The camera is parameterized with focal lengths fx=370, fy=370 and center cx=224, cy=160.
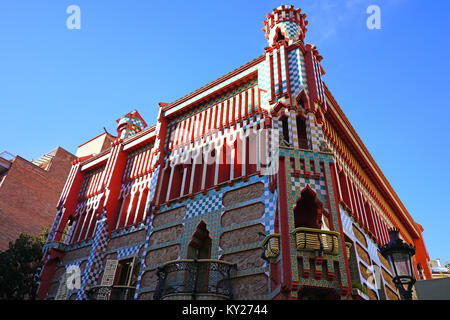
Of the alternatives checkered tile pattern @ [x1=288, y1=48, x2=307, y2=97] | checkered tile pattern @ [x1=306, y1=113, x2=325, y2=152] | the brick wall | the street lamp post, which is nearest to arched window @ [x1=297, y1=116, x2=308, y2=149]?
checkered tile pattern @ [x1=306, y1=113, x2=325, y2=152]

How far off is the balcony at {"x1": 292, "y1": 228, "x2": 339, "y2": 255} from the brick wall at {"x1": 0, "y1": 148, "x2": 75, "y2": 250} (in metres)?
21.5

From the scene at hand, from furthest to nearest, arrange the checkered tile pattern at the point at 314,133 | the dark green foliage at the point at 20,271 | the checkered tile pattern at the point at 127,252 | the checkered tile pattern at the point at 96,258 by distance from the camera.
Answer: the dark green foliage at the point at 20,271 → the checkered tile pattern at the point at 96,258 → the checkered tile pattern at the point at 127,252 → the checkered tile pattern at the point at 314,133

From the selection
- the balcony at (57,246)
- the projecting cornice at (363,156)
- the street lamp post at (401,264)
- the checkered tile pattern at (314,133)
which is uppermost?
the projecting cornice at (363,156)

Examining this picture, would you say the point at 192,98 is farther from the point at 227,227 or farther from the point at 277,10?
the point at 227,227

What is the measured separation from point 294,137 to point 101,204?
10031 millimetres

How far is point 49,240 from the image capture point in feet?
60.4

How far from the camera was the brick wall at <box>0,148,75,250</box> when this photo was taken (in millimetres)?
24266

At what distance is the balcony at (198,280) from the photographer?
33.3ft

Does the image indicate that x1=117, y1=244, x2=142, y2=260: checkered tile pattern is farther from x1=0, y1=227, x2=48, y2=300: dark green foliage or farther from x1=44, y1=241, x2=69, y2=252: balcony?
x1=0, y1=227, x2=48, y2=300: dark green foliage

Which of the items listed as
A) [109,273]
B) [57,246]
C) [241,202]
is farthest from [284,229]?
[57,246]

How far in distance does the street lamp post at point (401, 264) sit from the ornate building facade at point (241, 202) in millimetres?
1980

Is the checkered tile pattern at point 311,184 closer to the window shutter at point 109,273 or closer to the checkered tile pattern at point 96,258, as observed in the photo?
the window shutter at point 109,273

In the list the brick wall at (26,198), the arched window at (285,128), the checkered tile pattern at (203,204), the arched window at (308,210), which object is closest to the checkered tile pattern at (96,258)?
the checkered tile pattern at (203,204)
